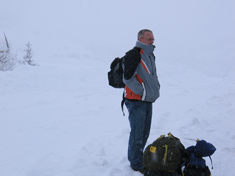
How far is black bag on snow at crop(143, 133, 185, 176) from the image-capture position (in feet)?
6.97

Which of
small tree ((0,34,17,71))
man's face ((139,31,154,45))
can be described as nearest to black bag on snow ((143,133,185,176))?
man's face ((139,31,154,45))

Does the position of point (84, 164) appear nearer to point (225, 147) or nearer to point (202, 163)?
point (202, 163)

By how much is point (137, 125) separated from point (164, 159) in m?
0.67

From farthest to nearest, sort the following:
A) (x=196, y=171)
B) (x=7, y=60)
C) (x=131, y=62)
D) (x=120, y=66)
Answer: (x=7, y=60) < (x=120, y=66) < (x=131, y=62) < (x=196, y=171)

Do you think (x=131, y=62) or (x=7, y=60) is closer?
(x=131, y=62)

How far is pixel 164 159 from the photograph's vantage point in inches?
83.7

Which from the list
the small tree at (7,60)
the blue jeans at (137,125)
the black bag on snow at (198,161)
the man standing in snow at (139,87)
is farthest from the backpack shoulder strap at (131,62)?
the small tree at (7,60)

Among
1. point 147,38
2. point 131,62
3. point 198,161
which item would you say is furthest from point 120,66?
point 198,161

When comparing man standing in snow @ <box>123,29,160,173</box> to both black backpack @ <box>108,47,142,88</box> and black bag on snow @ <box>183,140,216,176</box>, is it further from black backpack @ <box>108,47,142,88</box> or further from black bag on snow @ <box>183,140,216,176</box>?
black bag on snow @ <box>183,140,216,176</box>

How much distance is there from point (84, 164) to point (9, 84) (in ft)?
34.3

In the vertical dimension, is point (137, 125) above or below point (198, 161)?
above

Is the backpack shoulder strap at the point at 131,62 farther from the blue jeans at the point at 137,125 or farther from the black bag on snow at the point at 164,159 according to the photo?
the black bag on snow at the point at 164,159

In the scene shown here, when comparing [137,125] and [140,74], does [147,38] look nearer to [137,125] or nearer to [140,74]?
[140,74]

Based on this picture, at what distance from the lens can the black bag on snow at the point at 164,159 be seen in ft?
6.97
